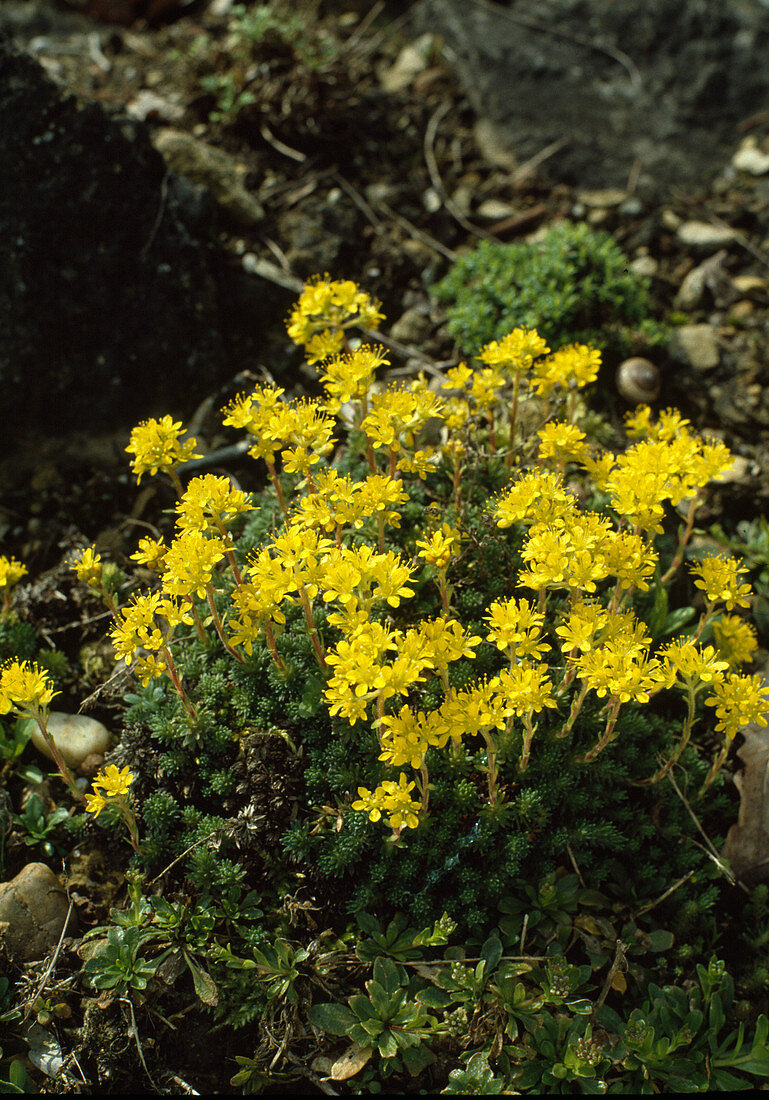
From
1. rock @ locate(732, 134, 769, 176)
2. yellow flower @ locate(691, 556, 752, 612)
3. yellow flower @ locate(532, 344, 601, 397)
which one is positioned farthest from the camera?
rock @ locate(732, 134, 769, 176)

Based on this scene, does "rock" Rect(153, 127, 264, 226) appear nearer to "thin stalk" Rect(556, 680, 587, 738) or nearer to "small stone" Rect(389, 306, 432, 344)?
"small stone" Rect(389, 306, 432, 344)

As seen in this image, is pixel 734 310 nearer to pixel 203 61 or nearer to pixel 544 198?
pixel 544 198

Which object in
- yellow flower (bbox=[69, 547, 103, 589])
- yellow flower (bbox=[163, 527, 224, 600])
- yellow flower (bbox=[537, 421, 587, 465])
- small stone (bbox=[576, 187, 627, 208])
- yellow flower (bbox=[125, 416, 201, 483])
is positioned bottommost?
small stone (bbox=[576, 187, 627, 208])

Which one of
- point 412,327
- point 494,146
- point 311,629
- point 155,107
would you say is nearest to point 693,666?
point 311,629

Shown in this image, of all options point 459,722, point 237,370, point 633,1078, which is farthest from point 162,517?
point 633,1078

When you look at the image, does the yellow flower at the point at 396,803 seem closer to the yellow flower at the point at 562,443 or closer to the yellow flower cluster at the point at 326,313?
the yellow flower at the point at 562,443

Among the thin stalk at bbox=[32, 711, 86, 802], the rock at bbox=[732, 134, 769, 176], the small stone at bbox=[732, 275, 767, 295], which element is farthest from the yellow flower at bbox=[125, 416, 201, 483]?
the rock at bbox=[732, 134, 769, 176]

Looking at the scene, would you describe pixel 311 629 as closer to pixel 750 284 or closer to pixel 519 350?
pixel 519 350
